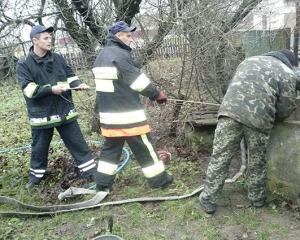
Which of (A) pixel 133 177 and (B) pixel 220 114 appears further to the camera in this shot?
(A) pixel 133 177

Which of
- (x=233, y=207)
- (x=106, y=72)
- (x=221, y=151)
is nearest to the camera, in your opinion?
(x=221, y=151)

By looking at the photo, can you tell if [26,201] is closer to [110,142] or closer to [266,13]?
[110,142]

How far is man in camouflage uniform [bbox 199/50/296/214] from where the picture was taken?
10.8 feet

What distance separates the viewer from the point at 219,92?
212 inches

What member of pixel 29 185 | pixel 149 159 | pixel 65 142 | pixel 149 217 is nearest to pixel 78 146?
pixel 65 142

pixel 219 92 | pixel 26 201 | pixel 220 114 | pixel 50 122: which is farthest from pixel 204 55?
pixel 26 201

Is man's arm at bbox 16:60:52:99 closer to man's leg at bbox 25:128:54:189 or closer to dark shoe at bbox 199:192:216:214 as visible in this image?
man's leg at bbox 25:128:54:189

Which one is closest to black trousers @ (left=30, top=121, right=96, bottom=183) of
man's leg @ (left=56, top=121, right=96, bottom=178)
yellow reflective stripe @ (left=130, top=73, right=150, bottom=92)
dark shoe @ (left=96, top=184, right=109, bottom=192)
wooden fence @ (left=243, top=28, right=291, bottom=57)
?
man's leg @ (left=56, top=121, right=96, bottom=178)

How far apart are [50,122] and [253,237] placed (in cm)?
273

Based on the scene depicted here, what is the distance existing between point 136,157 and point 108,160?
0.35 meters

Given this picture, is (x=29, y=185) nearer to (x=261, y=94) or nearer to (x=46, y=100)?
(x=46, y=100)

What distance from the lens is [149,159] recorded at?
4098 mm

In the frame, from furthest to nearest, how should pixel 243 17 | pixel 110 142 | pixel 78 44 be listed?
1. pixel 78 44
2. pixel 243 17
3. pixel 110 142

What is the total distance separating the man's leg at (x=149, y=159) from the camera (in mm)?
4016
